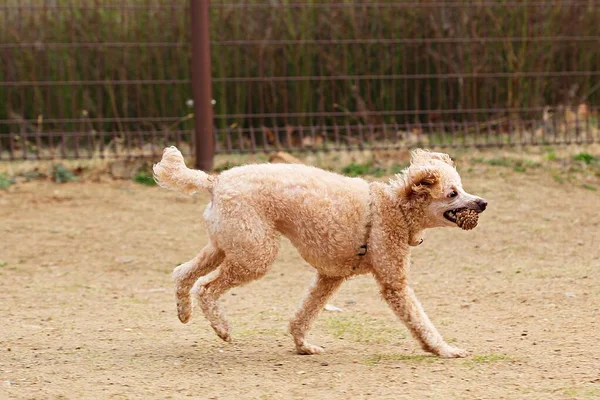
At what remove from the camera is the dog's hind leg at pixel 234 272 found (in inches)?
201

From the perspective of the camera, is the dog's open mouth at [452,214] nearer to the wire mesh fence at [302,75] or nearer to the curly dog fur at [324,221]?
the curly dog fur at [324,221]

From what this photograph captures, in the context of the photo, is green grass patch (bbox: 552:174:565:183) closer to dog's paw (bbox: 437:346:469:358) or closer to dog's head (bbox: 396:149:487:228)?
dog's head (bbox: 396:149:487:228)

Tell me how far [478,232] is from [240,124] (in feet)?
9.87

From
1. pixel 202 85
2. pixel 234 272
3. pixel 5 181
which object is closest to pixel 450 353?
pixel 234 272

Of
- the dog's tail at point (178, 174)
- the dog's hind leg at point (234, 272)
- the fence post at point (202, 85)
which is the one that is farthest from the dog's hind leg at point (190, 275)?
the fence post at point (202, 85)

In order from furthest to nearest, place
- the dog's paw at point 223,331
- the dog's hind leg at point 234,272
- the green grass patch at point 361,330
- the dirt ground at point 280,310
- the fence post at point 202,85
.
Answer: the fence post at point 202,85
the green grass patch at point 361,330
the dog's paw at point 223,331
the dog's hind leg at point 234,272
the dirt ground at point 280,310

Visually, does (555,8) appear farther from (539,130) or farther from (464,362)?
(464,362)

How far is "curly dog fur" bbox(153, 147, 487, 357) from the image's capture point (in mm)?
5121

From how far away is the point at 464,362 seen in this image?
500cm

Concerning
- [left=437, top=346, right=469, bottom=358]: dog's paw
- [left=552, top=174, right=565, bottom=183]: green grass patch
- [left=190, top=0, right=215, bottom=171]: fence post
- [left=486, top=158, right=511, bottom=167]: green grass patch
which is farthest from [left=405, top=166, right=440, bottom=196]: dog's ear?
[left=486, top=158, right=511, bottom=167]: green grass patch

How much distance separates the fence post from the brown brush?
5033mm

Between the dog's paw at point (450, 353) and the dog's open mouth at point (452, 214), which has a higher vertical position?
the dog's open mouth at point (452, 214)

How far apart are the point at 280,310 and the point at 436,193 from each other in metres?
1.71

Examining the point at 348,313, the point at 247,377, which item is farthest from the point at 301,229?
the point at 348,313
